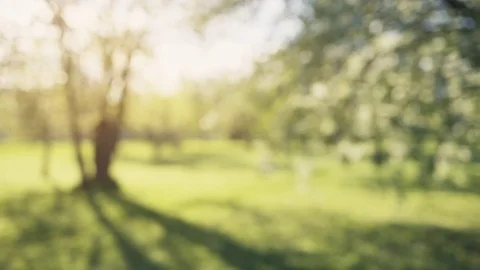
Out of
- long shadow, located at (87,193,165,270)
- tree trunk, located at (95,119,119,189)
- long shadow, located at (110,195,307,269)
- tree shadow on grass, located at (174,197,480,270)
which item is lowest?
tree shadow on grass, located at (174,197,480,270)

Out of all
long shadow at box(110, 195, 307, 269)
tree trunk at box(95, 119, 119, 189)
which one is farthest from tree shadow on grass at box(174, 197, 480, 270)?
tree trunk at box(95, 119, 119, 189)

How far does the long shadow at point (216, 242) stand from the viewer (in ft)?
16.1

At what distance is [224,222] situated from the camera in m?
6.11

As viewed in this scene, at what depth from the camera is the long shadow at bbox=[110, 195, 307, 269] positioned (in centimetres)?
490

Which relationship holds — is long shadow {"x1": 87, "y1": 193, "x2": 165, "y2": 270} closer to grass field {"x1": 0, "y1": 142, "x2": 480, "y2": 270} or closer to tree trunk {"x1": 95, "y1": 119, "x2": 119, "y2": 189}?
grass field {"x1": 0, "y1": 142, "x2": 480, "y2": 270}

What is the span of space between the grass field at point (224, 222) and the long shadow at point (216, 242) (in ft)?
0.03

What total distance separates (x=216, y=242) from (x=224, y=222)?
0.68 m

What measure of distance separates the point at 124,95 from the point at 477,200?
411 cm

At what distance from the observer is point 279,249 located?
17.3 feet

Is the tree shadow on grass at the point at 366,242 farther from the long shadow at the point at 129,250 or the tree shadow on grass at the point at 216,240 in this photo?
the long shadow at the point at 129,250

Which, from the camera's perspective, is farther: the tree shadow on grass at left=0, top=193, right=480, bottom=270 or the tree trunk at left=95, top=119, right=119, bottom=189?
the tree trunk at left=95, top=119, right=119, bottom=189

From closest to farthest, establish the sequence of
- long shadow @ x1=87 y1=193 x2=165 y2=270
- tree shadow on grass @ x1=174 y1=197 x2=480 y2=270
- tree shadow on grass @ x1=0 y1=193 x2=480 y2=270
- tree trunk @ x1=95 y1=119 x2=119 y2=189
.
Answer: long shadow @ x1=87 y1=193 x2=165 y2=270 < tree shadow on grass @ x1=0 y1=193 x2=480 y2=270 < tree shadow on grass @ x1=174 y1=197 x2=480 y2=270 < tree trunk @ x1=95 y1=119 x2=119 y2=189

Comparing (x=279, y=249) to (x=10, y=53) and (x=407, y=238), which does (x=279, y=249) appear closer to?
(x=407, y=238)

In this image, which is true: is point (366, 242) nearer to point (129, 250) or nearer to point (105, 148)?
point (129, 250)
